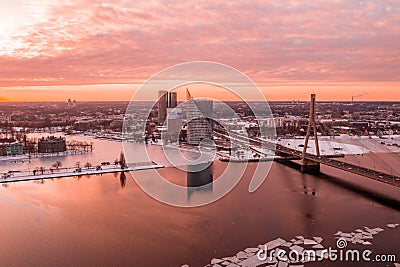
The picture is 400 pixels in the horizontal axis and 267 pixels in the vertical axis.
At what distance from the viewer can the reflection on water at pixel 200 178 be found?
6.41 m

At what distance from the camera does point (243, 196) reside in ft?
19.4

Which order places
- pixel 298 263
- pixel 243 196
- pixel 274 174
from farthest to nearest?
1. pixel 274 174
2. pixel 243 196
3. pixel 298 263

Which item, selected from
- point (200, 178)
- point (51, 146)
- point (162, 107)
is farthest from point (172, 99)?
point (200, 178)

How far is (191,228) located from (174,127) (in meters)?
10.9

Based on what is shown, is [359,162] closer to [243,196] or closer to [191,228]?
[243,196]

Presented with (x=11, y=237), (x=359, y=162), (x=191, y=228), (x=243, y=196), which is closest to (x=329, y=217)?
(x=243, y=196)

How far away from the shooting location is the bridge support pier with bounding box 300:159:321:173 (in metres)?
8.31

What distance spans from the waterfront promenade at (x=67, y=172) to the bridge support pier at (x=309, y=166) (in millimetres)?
3323

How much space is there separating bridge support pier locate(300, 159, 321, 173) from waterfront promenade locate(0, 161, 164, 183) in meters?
3.32

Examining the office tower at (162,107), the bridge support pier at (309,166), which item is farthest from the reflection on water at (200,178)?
the office tower at (162,107)

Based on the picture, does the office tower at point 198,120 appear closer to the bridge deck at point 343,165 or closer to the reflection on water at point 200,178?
the bridge deck at point 343,165

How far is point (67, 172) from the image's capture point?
7988 millimetres

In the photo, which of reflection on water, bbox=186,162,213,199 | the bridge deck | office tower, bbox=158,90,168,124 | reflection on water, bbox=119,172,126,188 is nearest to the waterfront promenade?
reflection on water, bbox=119,172,126,188
